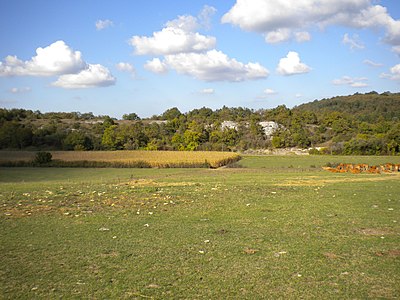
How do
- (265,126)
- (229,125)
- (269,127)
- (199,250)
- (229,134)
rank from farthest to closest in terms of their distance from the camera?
(229,125)
(265,126)
(269,127)
(229,134)
(199,250)

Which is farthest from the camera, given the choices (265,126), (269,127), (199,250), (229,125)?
(229,125)

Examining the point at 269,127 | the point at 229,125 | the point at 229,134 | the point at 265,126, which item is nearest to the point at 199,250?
the point at 229,134

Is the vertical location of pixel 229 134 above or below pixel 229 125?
below

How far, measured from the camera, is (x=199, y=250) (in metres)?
9.46

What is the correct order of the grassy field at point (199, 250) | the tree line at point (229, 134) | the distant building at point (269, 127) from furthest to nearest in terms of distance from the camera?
the distant building at point (269, 127) → the tree line at point (229, 134) → the grassy field at point (199, 250)

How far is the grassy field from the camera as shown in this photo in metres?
7.01

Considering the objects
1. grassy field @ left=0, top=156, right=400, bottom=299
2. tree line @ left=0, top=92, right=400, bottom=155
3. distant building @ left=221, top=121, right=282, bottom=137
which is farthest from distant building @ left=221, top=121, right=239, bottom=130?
grassy field @ left=0, top=156, right=400, bottom=299

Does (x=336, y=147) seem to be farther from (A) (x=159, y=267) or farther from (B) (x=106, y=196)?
(A) (x=159, y=267)

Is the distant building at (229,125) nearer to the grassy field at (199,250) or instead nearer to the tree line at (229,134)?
the tree line at (229,134)

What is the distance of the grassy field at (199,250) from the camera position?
701cm

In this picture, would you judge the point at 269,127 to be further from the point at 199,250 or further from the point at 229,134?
the point at 199,250

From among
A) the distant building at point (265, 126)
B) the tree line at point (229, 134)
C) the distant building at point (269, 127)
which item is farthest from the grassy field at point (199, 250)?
the distant building at point (265, 126)

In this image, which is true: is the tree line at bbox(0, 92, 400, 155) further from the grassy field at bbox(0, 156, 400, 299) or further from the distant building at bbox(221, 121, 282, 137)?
the grassy field at bbox(0, 156, 400, 299)

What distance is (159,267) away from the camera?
323 inches
